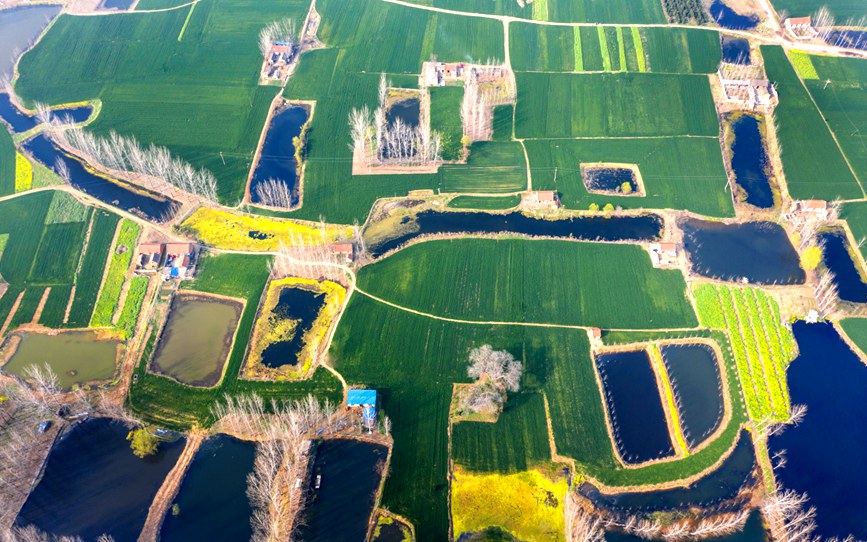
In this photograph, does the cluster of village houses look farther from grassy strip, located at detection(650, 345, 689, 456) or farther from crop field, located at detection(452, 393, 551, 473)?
grassy strip, located at detection(650, 345, 689, 456)

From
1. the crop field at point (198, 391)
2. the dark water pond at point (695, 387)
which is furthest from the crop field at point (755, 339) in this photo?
the crop field at point (198, 391)

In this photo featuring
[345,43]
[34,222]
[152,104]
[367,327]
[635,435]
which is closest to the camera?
[635,435]

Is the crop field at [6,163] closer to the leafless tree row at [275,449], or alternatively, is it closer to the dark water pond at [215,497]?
the leafless tree row at [275,449]

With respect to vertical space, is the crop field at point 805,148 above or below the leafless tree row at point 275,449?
above

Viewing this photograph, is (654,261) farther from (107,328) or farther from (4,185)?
(4,185)

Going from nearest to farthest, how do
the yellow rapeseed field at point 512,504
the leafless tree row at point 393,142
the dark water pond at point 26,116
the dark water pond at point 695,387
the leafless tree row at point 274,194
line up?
the yellow rapeseed field at point 512,504 → the dark water pond at point 695,387 → the leafless tree row at point 274,194 → the leafless tree row at point 393,142 → the dark water pond at point 26,116

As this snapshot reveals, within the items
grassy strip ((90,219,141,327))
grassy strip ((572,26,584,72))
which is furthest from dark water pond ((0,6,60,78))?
grassy strip ((572,26,584,72))

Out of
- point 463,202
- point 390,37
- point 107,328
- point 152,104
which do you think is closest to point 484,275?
point 463,202
